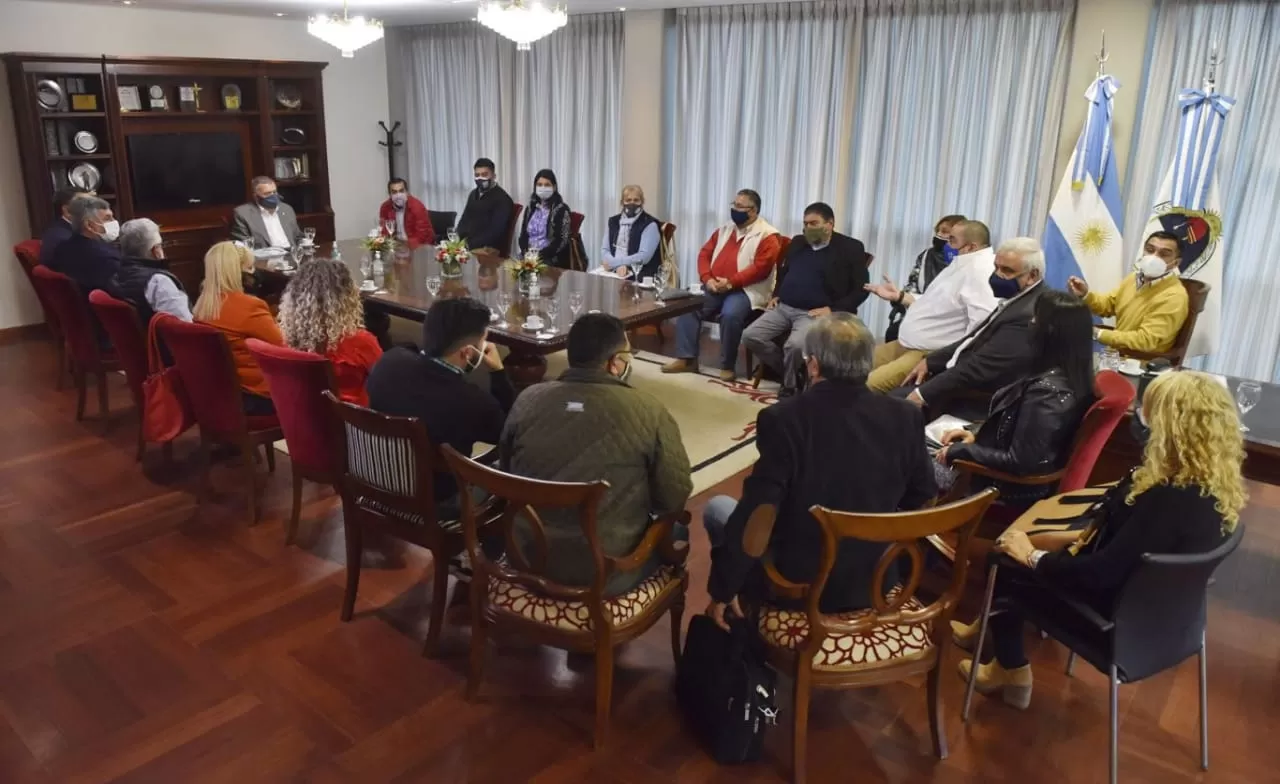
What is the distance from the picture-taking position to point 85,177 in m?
6.51

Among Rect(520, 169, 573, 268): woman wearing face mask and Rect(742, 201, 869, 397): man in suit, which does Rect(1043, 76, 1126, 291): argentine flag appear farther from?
Rect(520, 169, 573, 268): woman wearing face mask

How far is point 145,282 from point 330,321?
143 centimetres

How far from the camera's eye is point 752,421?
491cm

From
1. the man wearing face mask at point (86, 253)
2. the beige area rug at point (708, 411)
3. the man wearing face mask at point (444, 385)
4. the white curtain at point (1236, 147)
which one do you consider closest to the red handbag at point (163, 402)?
the beige area rug at point (708, 411)

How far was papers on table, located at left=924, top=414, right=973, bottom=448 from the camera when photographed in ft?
10.9

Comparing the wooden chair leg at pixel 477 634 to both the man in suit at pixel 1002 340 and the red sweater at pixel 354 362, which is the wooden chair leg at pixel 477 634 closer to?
the red sweater at pixel 354 362

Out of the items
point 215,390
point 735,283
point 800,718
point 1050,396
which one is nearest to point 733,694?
point 800,718

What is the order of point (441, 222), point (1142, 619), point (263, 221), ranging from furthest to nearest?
point (441, 222) → point (263, 221) → point (1142, 619)

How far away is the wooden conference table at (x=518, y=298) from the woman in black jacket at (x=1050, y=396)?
6.51ft

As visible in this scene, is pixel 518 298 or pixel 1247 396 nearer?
pixel 1247 396

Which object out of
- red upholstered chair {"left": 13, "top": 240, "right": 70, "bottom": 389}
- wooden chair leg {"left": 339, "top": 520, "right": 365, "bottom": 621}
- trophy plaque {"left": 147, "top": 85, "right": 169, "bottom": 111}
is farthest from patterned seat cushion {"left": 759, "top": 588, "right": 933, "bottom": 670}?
trophy plaque {"left": 147, "top": 85, "right": 169, "bottom": 111}

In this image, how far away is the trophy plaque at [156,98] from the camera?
691cm

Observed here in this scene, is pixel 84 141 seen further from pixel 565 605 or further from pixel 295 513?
pixel 565 605

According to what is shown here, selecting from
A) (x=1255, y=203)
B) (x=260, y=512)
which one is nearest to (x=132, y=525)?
(x=260, y=512)
